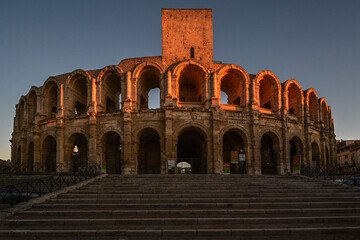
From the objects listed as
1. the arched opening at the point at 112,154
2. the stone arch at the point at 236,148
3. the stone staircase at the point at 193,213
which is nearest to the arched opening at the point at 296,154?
the stone arch at the point at 236,148

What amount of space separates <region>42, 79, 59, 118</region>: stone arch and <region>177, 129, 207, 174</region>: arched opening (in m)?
13.4

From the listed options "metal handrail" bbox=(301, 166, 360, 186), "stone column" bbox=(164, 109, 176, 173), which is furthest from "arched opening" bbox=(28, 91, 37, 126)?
"metal handrail" bbox=(301, 166, 360, 186)

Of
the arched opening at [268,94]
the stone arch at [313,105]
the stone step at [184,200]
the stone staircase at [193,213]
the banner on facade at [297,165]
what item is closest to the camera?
the stone staircase at [193,213]

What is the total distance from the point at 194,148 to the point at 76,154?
12093 millimetres

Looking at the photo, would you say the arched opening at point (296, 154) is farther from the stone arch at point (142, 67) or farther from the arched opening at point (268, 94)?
the stone arch at point (142, 67)

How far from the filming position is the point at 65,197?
12859mm

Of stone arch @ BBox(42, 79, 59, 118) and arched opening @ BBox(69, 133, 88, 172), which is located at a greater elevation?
stone arch @ BBox(42, 79, 59, 118)

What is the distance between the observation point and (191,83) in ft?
98.6

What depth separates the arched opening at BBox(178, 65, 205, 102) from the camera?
84.6 ft

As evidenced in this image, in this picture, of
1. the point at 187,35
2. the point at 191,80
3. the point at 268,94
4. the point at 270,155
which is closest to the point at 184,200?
the point at 191,80

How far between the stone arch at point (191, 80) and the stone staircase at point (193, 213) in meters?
11.8

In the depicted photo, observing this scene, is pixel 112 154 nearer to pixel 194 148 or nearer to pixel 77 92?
pixel 77 92

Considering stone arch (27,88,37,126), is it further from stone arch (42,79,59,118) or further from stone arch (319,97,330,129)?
stone arch (319,97,330,129)

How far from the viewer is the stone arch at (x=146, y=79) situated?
82.1ft
